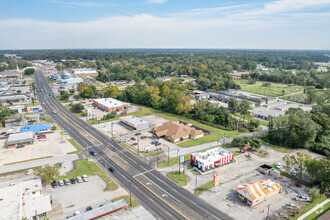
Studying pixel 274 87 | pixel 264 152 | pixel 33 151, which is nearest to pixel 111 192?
pixel 33 151

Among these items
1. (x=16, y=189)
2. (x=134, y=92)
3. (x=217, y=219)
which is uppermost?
(x=134, y=92)

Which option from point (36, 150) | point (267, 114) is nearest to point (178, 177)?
point (36, 150)

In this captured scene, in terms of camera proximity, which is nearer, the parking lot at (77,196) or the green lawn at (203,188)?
the parking lot at (77,196)

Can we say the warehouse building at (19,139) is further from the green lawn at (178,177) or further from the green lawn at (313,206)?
the green lawn at (313,206)

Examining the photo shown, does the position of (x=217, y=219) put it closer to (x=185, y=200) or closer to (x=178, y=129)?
(x=185, y=200)

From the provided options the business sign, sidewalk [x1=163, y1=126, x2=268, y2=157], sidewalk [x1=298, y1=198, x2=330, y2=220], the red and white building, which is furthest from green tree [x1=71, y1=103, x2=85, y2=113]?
sidewalk [x1=298, y1=198, x2=330, y2=220]

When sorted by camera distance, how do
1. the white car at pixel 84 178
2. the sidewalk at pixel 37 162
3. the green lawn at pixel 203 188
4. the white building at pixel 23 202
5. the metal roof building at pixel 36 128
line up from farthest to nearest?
the metal roof building at pixel 36 128, the sidewalk at pixel 37 162, the white car at pixel 84 178, the green lawn at pixel 203 188, the white building at pixel 23 202

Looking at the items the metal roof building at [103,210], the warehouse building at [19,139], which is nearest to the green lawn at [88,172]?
the metal roof building at [103,210]
